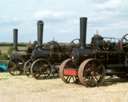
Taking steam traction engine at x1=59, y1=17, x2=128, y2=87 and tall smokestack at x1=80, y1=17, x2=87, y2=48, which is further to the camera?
tall smokestack at x1=80, y1=17, x2=87, y2=48

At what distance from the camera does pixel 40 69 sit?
18891mm

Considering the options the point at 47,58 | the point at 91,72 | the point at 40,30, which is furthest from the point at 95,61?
the point at 40,30

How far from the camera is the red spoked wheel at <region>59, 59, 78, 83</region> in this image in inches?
610

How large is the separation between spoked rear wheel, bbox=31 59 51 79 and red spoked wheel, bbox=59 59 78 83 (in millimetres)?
2491

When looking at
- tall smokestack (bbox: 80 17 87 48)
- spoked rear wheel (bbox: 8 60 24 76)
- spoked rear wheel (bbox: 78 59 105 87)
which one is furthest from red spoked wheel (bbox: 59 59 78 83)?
spoked rear wheel (bbox: 8 60 24 76)

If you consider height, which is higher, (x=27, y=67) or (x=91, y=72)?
(x=91, y=72)

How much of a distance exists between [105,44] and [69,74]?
5.27 ft

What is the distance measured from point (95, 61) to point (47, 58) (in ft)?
15.6

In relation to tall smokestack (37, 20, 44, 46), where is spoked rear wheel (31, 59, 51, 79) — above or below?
below

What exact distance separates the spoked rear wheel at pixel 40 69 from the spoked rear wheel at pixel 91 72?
424 cm

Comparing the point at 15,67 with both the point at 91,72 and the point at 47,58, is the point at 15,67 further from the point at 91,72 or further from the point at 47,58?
the point at 91,72

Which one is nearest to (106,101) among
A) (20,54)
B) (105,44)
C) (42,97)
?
(42,97)

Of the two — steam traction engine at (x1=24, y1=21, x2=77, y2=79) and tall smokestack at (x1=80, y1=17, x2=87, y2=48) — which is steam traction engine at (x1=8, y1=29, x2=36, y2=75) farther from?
tall smokestack at (x1=80, y1=17, x2=87, y2=48)

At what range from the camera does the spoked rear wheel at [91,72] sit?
14.6 metres
